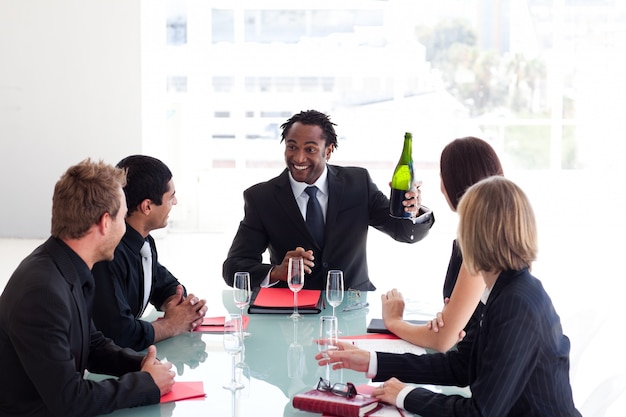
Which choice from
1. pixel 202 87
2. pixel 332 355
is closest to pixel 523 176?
pixel 202 87

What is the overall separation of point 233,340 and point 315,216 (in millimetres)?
1635

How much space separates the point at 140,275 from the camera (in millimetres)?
3139

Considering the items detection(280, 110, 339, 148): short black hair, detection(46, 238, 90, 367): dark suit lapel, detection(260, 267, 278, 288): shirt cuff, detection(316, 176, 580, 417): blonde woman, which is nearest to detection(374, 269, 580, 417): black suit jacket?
detection(316, 176, 580, 417): blonde woman

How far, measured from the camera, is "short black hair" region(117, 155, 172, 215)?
10.2 feet

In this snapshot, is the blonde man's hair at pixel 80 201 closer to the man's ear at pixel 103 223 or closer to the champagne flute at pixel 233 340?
the man's ear at pixel 103 223

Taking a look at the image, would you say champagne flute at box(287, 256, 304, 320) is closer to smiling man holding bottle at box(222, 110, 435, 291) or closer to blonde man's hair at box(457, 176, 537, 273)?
smiling man holding bottle at box(222, 110, 435, 291)

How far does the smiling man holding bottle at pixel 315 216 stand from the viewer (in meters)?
3.91

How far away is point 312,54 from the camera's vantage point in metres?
9.71

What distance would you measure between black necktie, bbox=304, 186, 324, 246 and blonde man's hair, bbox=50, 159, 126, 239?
1649mm

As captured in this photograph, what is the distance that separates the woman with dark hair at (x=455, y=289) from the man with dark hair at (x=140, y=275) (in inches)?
27.0

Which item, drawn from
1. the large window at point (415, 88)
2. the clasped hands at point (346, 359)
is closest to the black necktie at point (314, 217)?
the clasped hands at point (346, 359)

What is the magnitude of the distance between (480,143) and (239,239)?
1.37 meters

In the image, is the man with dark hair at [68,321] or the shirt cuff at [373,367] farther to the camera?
the shirt cuff at [373,367]

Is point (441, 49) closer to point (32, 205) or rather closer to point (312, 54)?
point (312, 54)
